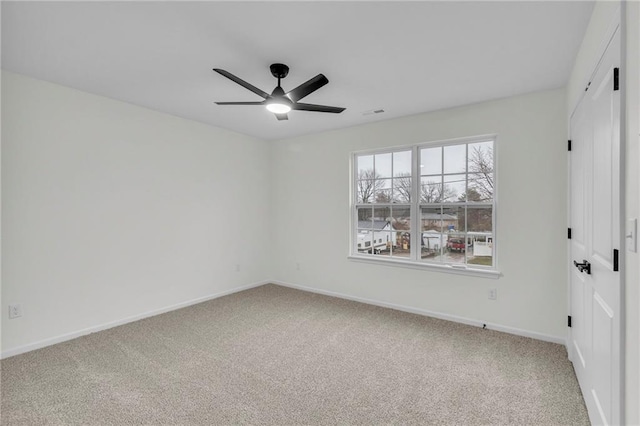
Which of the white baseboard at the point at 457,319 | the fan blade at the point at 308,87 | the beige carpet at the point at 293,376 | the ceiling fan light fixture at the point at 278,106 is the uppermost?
the fan blade at the point at 308,87

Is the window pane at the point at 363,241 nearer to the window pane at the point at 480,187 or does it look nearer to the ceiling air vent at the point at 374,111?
the window pane at the point at 480,187

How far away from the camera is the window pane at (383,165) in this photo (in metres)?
4.19

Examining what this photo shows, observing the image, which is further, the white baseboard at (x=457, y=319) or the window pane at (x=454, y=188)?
the window pane at (x=454, y=188)

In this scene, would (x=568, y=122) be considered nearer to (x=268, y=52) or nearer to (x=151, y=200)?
(x=268, y=52)

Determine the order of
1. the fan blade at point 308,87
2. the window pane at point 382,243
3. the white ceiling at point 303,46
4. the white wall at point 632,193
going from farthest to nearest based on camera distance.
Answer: the window pane at point 382,243, the fan blade at point 308,87, the white ceiling at point 303,46, the white wall at point 632,193

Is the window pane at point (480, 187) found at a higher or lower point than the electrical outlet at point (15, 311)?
higher

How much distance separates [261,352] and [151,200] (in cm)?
231

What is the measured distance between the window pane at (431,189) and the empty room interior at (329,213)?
3cm

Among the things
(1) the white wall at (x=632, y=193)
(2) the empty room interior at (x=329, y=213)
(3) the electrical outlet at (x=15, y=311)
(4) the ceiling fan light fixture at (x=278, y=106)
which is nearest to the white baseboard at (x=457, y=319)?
(2) the empty room interior at (x=329, y=213)

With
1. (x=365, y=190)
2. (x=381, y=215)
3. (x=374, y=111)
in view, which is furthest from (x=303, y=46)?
(x=381, y=215)

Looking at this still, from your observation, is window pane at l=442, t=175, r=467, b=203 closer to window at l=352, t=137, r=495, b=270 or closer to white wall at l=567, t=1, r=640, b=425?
window at l=352, t=137, r=495, b=270

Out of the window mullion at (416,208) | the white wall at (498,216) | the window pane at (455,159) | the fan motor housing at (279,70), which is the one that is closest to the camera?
the fan motor housing at (279,70)

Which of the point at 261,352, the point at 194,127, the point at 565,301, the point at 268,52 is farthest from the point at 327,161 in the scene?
the point at 565,301

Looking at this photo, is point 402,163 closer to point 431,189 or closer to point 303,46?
point 431,189
